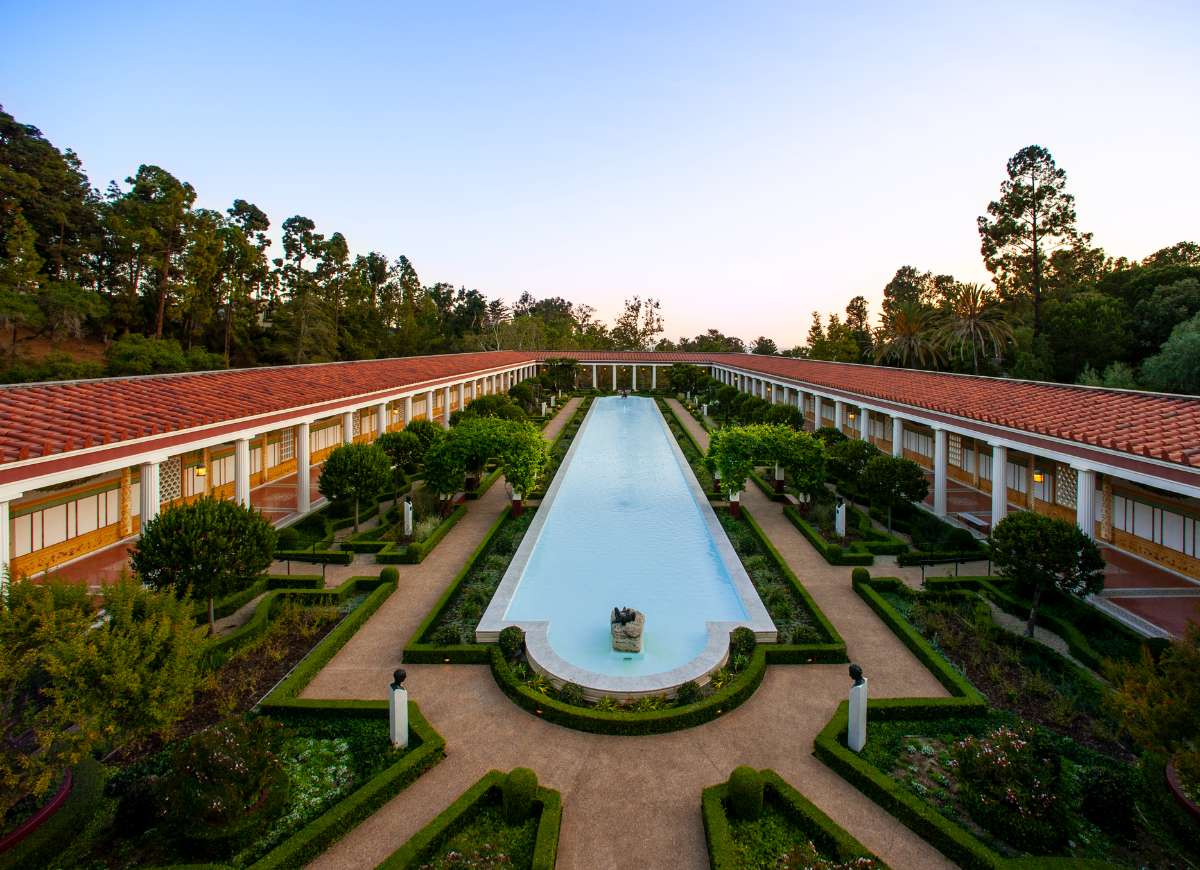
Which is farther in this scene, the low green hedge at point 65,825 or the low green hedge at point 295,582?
the low green hedge at point 295,582

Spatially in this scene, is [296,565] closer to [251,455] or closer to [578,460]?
[251,455]

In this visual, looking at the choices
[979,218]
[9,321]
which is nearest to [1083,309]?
[979,218]

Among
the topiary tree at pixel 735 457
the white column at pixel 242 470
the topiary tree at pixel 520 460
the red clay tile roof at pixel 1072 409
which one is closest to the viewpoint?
the red clay tile roof at pixel 1072 409

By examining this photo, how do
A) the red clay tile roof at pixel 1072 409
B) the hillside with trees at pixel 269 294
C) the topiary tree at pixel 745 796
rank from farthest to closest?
1. the hillside with trees at pixel 269 294
2. the red clay tile roof at pixel 1072 409
3. the topiary tree at pixel 745 796

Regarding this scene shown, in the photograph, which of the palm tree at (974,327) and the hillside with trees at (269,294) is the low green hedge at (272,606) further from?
the palm tree at (974,327)

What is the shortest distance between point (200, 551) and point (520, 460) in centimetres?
920

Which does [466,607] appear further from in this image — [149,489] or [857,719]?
[857,719]

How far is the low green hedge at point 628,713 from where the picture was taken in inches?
333

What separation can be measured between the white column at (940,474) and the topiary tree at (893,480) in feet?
5.99

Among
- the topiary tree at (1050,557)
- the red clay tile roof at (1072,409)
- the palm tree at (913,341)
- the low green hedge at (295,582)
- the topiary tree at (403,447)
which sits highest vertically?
the palm tree at (913,341)

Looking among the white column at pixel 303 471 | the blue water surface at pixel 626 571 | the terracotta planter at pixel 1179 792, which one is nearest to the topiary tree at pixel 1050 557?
the terracotta planter at pixel 1179 792

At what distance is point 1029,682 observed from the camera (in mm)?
9438

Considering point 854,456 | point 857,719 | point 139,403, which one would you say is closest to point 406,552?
point 139,403

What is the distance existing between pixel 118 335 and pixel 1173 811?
148ft
